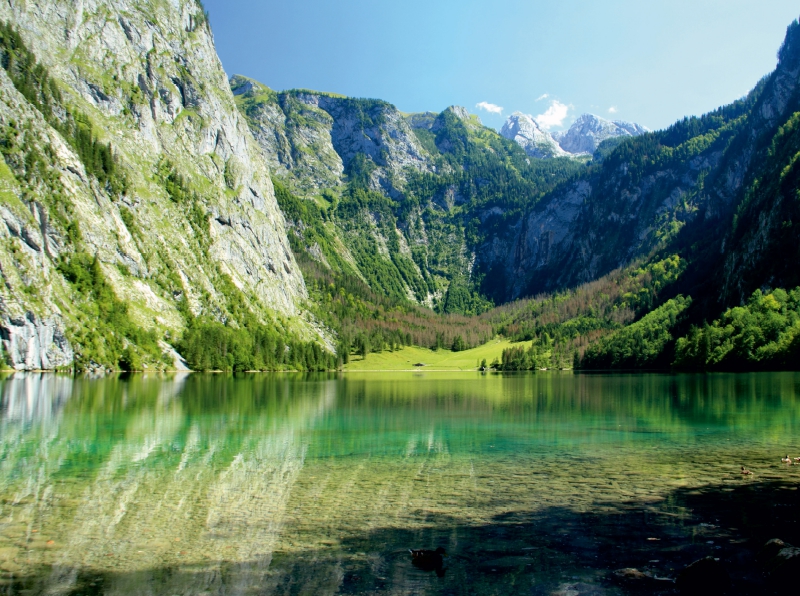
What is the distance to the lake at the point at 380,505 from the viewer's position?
45.9ft

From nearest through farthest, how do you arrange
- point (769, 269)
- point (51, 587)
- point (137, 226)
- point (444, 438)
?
point (51, 587) → point (444, 438) → point (769, 269) → point (137, 226)

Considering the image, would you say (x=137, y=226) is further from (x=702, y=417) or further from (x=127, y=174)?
(x=702, y=417)

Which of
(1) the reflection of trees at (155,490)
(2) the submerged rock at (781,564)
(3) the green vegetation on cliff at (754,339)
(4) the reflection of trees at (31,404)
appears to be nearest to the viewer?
(2) the submerged rock at (781,564)

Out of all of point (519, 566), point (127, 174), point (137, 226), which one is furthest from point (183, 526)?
point (127, 174)

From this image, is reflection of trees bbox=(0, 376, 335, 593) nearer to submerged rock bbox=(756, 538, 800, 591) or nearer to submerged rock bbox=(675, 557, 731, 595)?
submerged rock bbox=(675, 557, 731, 595)


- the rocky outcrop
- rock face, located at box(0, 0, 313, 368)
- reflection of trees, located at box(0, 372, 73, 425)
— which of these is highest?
rock face, located at box(0, 0, 313, 368)

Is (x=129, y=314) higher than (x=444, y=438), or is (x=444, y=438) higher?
(x=129, y=314)

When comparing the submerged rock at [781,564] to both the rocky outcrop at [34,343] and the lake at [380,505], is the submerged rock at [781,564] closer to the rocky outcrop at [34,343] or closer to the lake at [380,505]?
the lake at [380,505]

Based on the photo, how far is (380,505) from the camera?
20406 millimetres

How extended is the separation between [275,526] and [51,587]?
645 cm

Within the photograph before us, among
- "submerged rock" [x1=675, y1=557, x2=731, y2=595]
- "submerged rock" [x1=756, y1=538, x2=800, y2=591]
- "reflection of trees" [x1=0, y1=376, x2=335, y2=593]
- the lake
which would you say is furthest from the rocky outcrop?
"submerged rock" [x1=756, y1=538, x2=800, y2=591]

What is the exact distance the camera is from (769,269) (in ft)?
529

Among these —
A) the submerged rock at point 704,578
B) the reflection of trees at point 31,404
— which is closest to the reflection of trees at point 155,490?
the reflection of trees at point 31,404

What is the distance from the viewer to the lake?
14.0 meters
